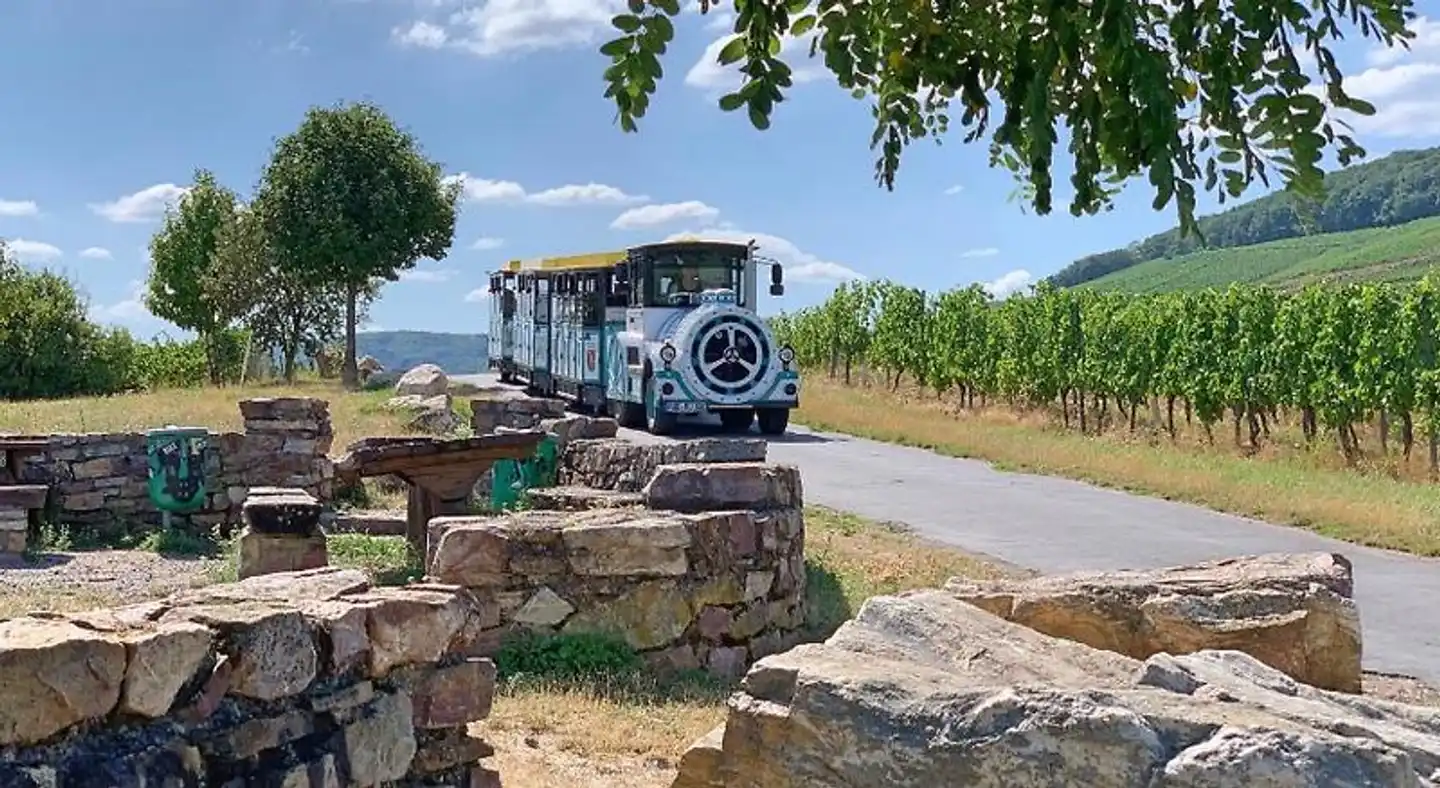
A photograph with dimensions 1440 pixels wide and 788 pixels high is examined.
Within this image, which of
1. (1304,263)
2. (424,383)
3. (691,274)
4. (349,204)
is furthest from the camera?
(1304,263)

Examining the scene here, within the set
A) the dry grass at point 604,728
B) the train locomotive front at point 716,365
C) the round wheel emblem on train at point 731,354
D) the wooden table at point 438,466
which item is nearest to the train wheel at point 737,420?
the train locomotive front at point 716,365

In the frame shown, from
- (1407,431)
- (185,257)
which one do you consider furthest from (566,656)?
(185,257)

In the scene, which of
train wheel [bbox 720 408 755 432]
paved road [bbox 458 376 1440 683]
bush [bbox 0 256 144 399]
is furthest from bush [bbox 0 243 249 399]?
paved road [bbox 458 376 1440 683]

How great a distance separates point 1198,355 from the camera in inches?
947

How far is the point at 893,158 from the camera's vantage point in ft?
14.8

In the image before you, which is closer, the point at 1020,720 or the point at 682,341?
the point at 1020,720

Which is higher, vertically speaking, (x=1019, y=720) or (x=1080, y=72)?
(x=1080, y=72)

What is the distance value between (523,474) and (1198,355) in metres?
14.5

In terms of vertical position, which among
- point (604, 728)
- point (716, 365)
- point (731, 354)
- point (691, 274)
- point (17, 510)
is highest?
point (691, 274)

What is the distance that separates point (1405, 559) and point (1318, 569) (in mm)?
5748

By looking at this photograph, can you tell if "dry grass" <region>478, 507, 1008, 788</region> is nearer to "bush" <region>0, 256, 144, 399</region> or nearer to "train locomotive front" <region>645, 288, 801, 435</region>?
"train locomotive front" <region>645, 288, 801, 435</region>

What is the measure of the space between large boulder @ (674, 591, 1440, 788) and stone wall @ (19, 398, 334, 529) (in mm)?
9600

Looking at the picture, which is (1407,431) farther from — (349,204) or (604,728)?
(349,204)

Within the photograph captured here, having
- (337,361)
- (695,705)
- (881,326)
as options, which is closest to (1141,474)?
(695,705)
